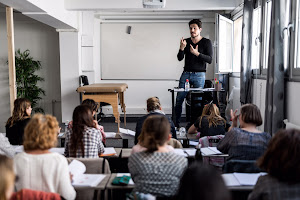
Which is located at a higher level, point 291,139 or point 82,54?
point 82,54

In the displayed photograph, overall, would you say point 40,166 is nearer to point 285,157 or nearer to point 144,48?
point 285,157

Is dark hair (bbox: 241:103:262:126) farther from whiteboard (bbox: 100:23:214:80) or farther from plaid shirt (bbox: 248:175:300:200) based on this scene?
whiteboard (bbox: 100:23:214:80)

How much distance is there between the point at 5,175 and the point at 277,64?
341 centimetres

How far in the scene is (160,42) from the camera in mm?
8938

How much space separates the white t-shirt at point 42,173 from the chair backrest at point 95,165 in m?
0.44

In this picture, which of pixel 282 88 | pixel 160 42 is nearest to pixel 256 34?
pixel 282 88

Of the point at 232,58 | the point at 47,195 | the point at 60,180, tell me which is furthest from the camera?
the point at 232,58

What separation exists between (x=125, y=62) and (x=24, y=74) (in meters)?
2.58

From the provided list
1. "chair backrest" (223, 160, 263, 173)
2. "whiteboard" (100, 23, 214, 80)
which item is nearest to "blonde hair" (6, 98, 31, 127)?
"chair backrest" (223, 160, 263, 173)

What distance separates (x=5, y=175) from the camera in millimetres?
1180

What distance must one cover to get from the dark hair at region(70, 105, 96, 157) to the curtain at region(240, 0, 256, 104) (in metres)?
3.45

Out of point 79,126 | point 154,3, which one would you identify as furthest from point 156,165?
point 154,3

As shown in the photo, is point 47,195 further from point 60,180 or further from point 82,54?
point 82,54

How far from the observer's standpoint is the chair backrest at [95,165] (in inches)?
93.3
